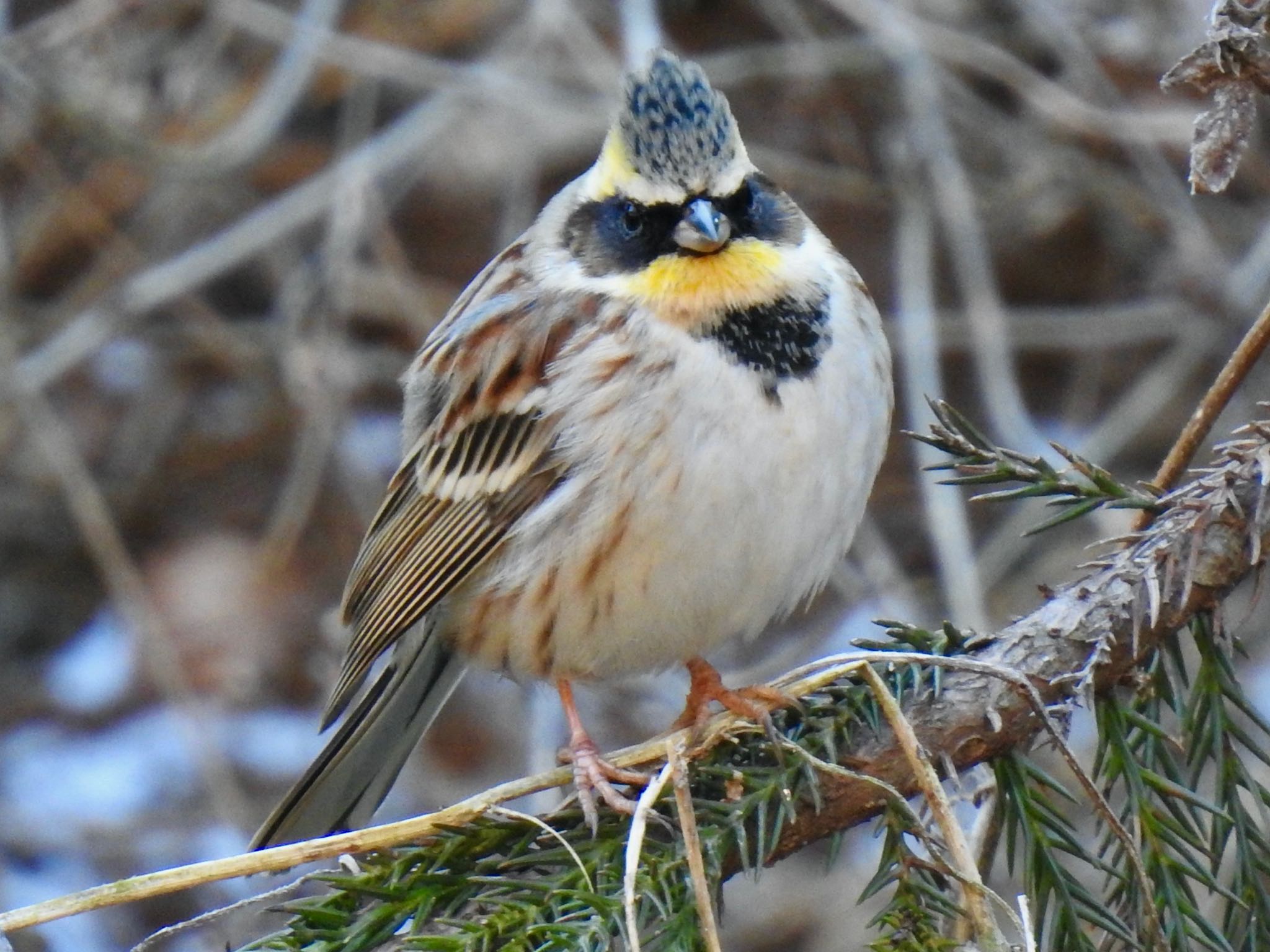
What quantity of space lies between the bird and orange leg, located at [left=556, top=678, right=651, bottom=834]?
0.10 ft

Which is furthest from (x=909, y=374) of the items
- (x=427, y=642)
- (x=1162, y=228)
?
(x=427, y=642)

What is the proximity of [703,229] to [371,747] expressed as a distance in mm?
996

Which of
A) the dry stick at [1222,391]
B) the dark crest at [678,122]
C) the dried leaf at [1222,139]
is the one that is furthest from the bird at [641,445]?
the dried leaf at [1222,139]

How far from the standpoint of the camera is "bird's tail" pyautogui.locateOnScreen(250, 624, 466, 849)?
8.73 feet

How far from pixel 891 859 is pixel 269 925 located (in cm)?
221

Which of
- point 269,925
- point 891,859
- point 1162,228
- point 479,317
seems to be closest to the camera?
point 891,859

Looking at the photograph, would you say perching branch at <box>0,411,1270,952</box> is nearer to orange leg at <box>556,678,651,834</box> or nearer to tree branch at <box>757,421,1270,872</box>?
tree branch at <box>757,421,1270,872</box>

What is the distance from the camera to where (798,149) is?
5273 millimetres

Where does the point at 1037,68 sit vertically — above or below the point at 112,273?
below

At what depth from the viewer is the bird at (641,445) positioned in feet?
8.28

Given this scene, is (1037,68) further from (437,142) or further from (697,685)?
(697,685)

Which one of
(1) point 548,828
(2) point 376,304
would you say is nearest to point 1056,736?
(1) point 548,828

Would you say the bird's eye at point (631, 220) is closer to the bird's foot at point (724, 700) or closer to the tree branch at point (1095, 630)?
the bird's foot at point (724, 700)

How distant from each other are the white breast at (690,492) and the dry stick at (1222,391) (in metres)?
0.72
